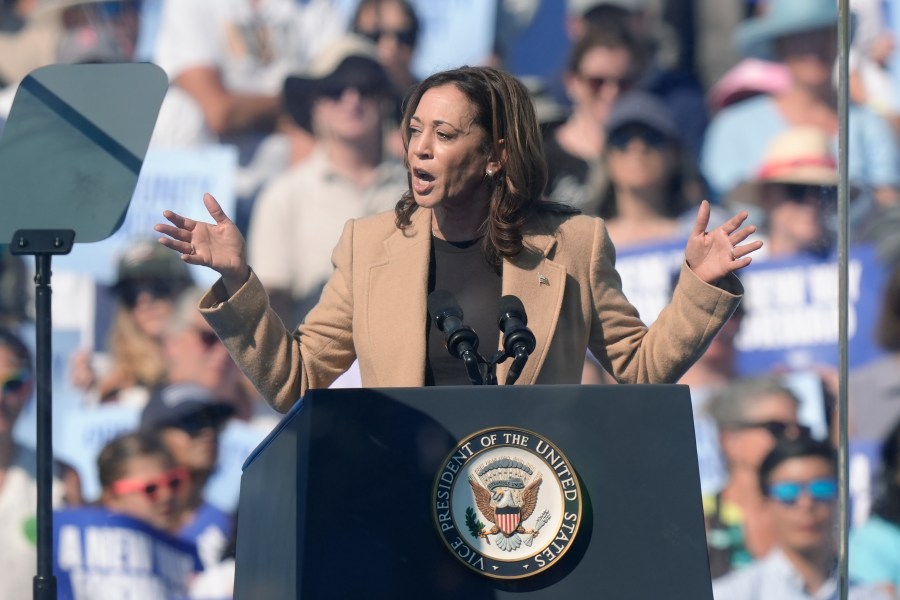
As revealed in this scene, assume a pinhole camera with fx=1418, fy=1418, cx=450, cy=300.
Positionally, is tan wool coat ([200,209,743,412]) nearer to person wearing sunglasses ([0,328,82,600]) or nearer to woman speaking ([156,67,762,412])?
woman speaking ([156,67,762,412])

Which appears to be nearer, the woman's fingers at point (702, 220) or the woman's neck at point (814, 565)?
the woman's fingers at point (702, 220)

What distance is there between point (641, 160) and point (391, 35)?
3.58 feet

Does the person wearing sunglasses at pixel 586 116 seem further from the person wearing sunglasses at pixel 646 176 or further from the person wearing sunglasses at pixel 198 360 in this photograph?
the person wearing sunglasses at pixel 198 360

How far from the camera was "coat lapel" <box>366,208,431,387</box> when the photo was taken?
2.76 metres

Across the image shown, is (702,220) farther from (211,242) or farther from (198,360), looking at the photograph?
(198,360)

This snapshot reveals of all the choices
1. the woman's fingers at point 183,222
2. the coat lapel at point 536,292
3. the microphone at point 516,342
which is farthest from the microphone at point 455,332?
the woman's fingers at point 183,222

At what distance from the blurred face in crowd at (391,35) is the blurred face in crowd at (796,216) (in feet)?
4.91

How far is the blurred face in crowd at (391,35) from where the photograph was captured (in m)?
5.52

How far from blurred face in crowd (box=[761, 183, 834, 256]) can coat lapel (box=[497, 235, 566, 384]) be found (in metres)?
2.79

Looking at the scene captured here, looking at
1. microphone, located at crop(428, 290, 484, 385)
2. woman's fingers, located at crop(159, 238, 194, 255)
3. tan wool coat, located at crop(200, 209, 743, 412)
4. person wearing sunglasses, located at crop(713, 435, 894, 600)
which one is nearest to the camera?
microphone, located at crop(428, 290, 484, 385)

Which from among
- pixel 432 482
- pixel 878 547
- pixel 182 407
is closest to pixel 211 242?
pixel 432 482

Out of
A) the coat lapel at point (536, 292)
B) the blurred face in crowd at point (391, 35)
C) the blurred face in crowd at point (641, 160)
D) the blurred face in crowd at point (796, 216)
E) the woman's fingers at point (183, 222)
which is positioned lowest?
the coat lapel at point (536, 292)

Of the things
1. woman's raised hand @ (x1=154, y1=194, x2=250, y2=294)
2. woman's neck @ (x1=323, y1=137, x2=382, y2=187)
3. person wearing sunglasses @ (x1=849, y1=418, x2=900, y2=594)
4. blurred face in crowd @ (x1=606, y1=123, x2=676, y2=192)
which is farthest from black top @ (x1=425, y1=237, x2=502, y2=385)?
person wearing sunglasses @ (x1=849, y1=418, x2=900, y2=594)

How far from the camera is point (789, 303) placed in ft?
17.6
